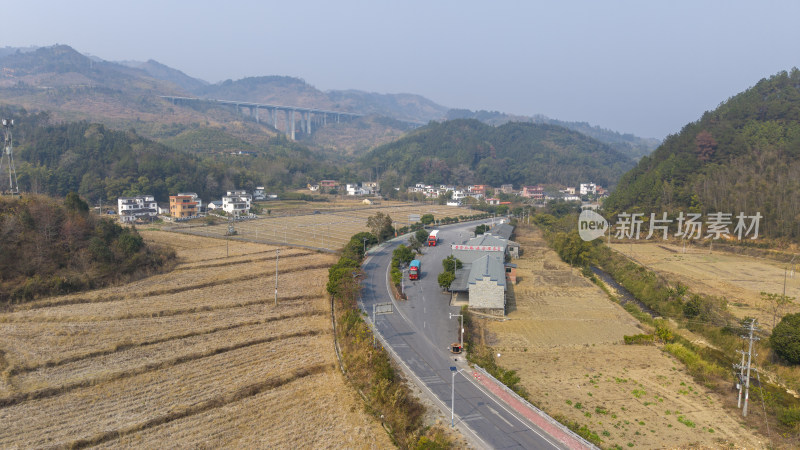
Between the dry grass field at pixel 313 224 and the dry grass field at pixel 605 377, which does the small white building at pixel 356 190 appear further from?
the dry grass field at pixel 605 377

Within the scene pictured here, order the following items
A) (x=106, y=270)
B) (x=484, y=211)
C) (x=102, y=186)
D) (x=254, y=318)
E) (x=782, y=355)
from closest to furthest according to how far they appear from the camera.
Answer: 1. (x=782, y=355)
2. (x=254, y=318)
3. (x=106, y=270)
4. (x=102, y=186)
5. (x=484, y=211)

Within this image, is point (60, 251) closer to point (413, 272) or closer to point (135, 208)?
point (413, 272)

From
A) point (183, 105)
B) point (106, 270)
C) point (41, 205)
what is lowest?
point (106, 270)

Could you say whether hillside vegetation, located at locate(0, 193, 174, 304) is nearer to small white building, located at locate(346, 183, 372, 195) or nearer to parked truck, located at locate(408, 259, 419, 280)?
parked truck, located at locate(408, 259, 419, 280)

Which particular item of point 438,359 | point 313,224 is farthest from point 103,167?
point 438,359

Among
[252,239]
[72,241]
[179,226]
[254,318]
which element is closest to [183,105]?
[179,226]

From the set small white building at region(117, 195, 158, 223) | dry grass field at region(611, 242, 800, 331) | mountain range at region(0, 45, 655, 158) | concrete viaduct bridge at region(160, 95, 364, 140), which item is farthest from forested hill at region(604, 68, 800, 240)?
concrete viaduct bridge at region(160, 95, 364, 140)

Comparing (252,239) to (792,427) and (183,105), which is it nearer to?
(792,427)
